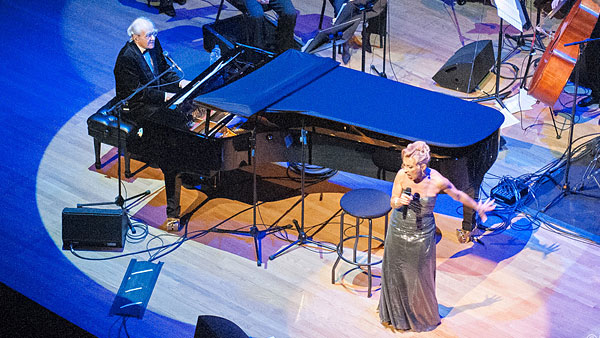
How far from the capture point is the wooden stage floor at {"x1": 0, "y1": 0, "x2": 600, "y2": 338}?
564cm

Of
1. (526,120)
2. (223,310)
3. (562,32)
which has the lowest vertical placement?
(223,310)

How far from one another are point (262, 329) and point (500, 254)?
2072 millimetres

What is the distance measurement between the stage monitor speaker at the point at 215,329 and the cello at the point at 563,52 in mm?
4383

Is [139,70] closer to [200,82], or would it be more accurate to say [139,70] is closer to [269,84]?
[200,82]

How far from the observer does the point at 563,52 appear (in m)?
6.84

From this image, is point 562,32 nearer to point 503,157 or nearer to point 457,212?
point 503,157

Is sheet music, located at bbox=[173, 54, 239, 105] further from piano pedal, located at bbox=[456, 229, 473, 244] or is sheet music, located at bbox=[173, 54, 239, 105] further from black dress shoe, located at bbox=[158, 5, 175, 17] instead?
black dress shoe, located at bbox=[158, 5, 175, 17]

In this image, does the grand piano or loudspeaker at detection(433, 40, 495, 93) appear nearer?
the grand piano

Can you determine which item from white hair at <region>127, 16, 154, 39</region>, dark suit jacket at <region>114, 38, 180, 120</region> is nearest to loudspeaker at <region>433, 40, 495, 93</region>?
dark suit jacket at <region>114, 38, 180, 120</region>

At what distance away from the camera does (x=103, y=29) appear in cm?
976

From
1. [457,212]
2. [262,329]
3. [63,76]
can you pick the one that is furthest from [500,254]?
[63,76]

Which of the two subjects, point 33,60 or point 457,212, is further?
point 33,60

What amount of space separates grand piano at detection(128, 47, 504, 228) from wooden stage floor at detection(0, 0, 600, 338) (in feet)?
2.25

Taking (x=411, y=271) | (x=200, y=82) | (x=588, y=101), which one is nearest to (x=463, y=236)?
(x=411, y=271)
